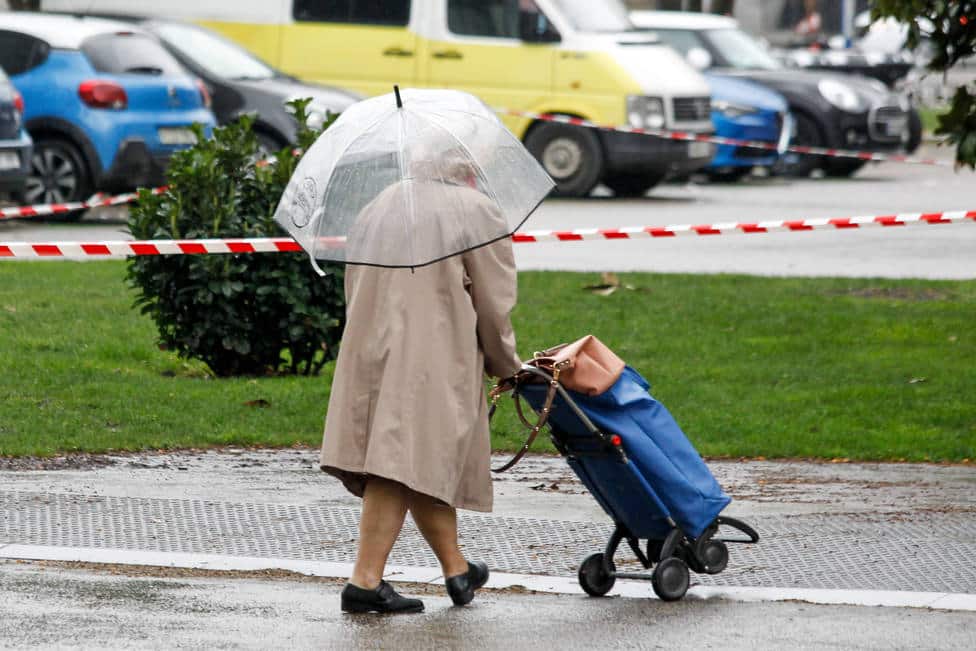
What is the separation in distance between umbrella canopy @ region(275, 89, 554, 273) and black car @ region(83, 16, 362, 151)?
478 inches

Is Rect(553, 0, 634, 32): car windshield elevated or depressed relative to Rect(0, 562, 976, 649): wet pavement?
elevated

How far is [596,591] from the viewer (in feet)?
20.0

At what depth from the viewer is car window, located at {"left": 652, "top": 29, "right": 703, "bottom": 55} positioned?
24.1 m

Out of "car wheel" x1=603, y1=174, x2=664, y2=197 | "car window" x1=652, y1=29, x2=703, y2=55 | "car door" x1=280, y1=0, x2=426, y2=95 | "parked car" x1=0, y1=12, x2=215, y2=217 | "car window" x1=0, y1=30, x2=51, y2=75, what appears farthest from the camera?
"car window" x1=652, y1=29, x2=703, y2=55

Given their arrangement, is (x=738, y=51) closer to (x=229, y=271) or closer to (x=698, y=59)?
(x=698, y=59)

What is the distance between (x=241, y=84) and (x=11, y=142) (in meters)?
3.46

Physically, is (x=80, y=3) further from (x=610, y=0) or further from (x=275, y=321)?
(x=275, y=321)

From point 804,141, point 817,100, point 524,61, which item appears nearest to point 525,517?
point 524,61

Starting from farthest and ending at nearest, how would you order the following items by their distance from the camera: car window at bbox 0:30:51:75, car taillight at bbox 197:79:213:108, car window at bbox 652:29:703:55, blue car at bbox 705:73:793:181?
car window at bbox 652:29:703:55, blue car at bbox 705:73:793:181, car taillight at bbox 197:79:213:108, car window at bbox 0:30:51:75

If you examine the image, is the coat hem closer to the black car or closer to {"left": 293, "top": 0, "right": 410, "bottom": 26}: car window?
the black car

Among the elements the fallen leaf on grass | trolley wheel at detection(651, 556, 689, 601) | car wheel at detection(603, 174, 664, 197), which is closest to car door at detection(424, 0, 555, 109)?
car wheel at detection(603, 174, 664, 197)

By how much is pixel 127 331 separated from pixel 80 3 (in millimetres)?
10945

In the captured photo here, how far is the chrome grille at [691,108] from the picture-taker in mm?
20500

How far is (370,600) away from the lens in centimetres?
577
